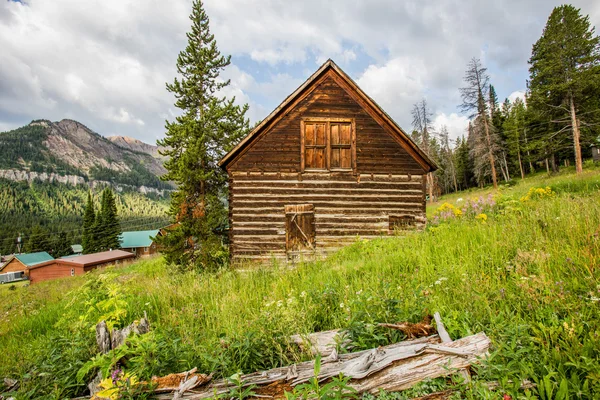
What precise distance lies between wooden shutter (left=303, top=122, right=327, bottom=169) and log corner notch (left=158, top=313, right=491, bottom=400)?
9914mm

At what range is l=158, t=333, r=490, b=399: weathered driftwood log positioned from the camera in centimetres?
219

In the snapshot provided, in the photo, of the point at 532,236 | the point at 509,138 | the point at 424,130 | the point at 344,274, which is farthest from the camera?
the point at 509,138

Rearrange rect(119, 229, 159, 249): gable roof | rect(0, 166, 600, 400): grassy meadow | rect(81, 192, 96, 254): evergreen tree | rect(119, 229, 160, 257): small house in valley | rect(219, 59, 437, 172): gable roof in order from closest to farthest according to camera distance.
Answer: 1. rect(0, 166, 600, 400): grassy meadow
2. rect(219, 59, 437, 172): gable roof
3. rect(81, 192, 96, 254): evergreen tree
4. rect(119, 229, 160, 257): small house in valley
5. rect(119, 229, 159, 249): gable roof

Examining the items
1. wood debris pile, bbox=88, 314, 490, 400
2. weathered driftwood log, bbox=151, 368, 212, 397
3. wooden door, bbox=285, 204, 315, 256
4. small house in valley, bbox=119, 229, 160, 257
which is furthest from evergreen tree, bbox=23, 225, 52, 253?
wood debris pile, bbox=88, 314, 490, 400

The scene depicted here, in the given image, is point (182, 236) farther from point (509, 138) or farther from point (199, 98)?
point (509, 138)

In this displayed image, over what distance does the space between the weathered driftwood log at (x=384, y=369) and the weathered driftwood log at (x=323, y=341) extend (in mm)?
239

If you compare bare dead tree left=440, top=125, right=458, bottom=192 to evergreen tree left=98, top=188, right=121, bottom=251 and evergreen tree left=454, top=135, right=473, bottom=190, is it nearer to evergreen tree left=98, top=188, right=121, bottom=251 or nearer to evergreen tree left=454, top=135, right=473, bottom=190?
evergreen tree left=454, top=135, right=473, bottom=190

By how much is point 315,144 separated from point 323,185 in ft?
6.07

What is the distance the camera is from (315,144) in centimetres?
1185

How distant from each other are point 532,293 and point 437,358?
1.59 metres

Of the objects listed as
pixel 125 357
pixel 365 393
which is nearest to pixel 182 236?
pixel 125 357

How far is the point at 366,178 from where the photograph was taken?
11.9 metres

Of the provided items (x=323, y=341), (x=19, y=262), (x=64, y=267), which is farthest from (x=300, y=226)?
(x=19, y=262)

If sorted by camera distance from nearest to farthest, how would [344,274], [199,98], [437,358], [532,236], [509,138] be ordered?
[437,358], [532,236], [344,274], [199,98], [509,138]
